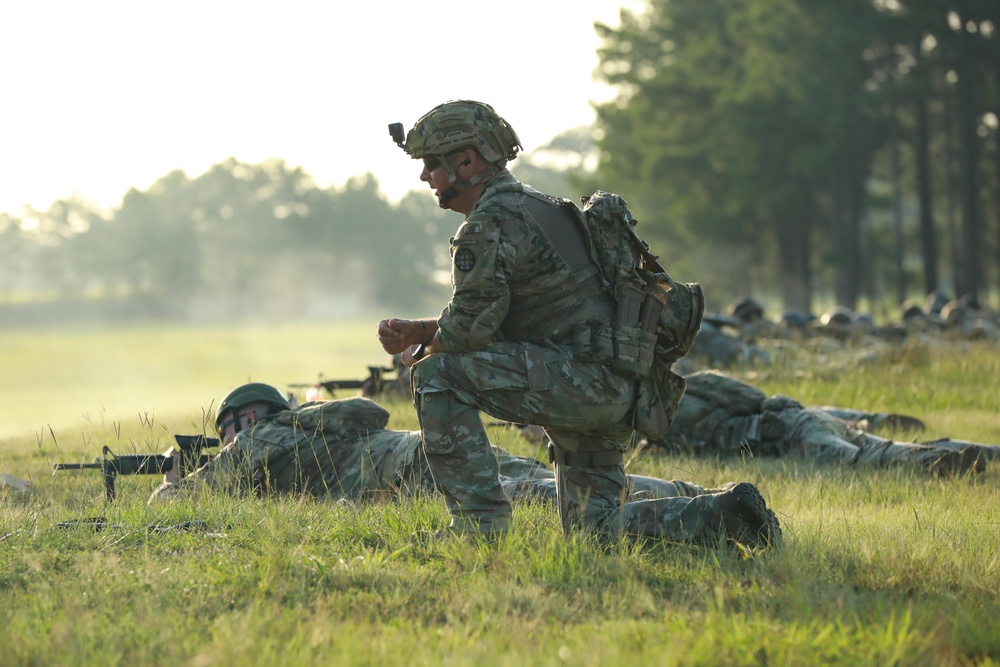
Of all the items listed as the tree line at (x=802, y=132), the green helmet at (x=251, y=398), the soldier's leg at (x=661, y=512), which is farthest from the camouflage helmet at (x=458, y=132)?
the tree line at (x=802, y=132)

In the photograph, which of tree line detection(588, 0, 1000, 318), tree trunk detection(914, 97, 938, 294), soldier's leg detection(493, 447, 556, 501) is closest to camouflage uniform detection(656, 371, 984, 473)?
soldier's leg detection(493, 447, 556, 501)

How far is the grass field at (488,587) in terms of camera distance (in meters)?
3.34

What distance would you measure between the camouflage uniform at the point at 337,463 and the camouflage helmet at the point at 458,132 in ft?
6.11

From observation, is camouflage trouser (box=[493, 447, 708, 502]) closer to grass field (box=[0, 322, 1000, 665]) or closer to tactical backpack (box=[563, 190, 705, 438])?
grass field (box=[0, 322, 1000, 665])

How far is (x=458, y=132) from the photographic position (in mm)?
4766

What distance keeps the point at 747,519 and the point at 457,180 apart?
6.32 ft

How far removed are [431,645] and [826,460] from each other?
4.78m

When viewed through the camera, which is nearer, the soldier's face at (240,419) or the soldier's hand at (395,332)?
the soldier's hand at (395,332)

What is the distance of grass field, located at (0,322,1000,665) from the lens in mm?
3340

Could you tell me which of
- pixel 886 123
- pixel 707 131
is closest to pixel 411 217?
pixel 707 131

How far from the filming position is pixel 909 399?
11.3 m

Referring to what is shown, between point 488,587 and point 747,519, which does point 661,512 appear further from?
point 488,587

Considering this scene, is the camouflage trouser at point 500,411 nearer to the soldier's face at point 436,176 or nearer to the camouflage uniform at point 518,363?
the camouflage uniform at point 518,363

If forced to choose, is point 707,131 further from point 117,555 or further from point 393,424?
point 117,555
